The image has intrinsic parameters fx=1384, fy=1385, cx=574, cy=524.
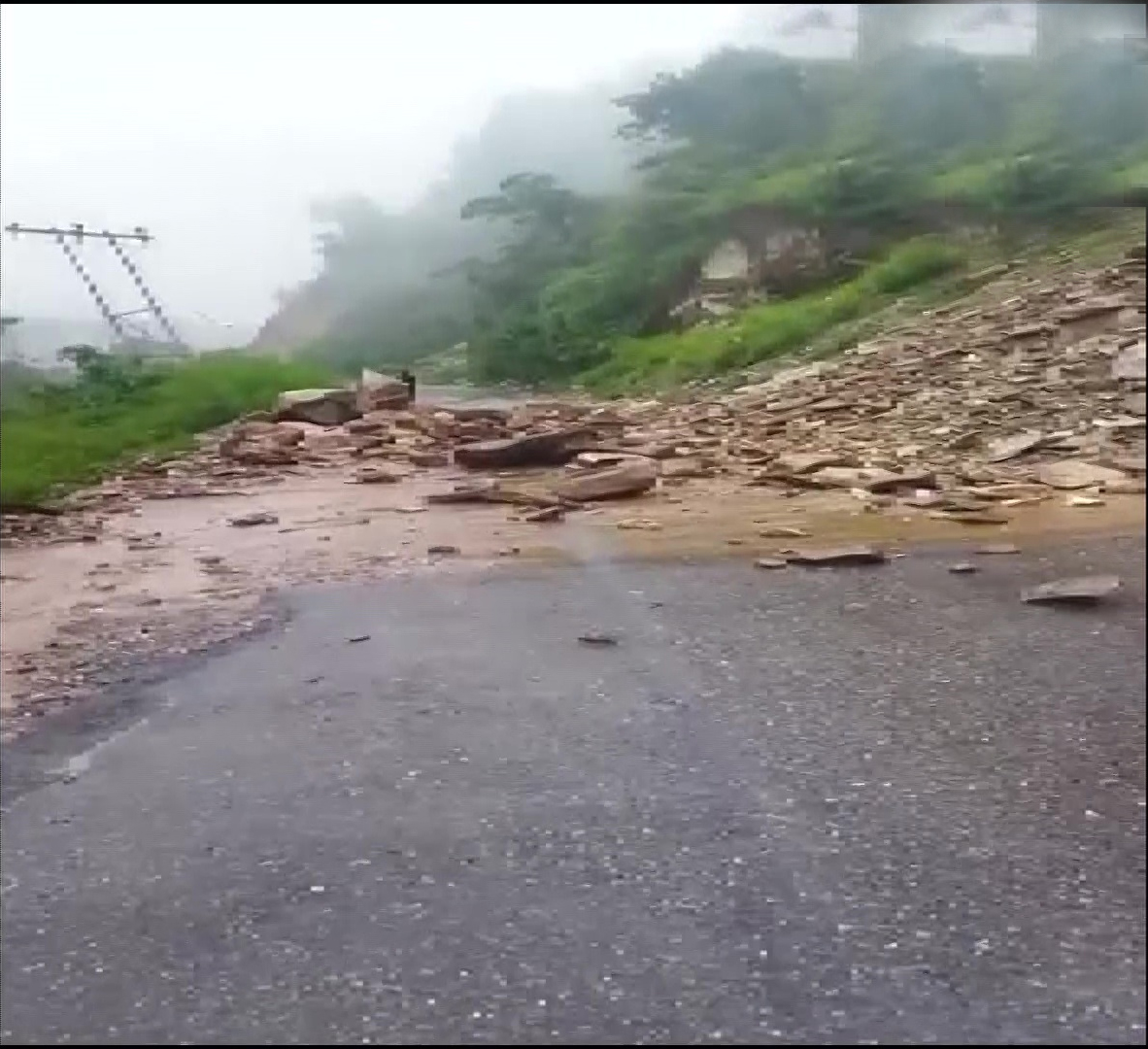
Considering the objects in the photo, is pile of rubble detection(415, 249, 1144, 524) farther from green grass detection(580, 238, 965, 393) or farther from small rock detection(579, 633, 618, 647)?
small rock detection(579, 633, 618, 647)

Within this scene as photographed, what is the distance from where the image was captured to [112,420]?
1.86m

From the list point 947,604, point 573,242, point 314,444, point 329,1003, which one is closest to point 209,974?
point 329,1003

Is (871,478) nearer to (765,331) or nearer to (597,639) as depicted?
(765,331)

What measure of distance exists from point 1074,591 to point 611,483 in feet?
2.13

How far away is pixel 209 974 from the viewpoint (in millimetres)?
875


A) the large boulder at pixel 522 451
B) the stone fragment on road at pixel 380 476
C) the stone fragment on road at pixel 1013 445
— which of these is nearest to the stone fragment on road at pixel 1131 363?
the stone fragment on road at pixel 1013 445

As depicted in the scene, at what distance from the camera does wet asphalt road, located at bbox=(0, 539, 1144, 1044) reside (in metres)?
0.64

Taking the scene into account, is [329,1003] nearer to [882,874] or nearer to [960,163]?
[882,874]

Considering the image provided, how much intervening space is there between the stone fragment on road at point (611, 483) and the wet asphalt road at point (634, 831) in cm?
7

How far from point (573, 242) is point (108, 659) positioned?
2.94 feet

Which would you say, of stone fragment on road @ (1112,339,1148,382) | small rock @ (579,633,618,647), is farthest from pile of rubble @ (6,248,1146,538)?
small rock @ (579,633,618,647)

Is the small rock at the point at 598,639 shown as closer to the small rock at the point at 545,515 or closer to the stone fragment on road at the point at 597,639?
the stone fragment on road at the point at 597,639

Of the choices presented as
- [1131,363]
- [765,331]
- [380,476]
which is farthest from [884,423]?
[380,476]

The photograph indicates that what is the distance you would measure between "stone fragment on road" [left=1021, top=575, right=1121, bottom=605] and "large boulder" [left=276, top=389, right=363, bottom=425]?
2.54 ft
